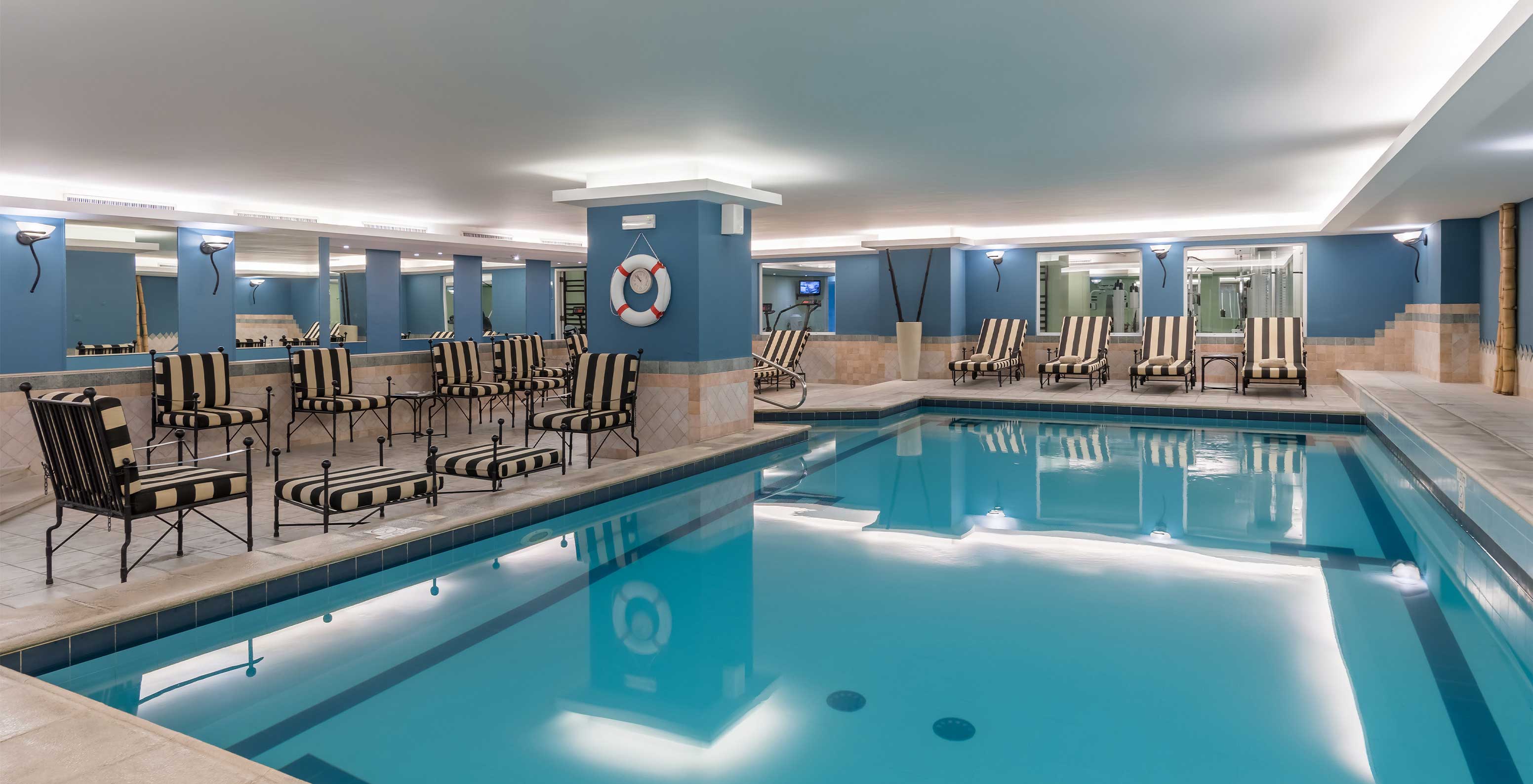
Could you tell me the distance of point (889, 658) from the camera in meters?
3.03

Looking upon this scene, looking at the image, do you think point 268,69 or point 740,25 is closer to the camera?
point 740,25

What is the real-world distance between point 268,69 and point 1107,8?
3.78 metres

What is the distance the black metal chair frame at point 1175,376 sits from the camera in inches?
441

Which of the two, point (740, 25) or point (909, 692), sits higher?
point (740, 25)

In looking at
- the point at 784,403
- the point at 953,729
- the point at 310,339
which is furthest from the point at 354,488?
the point at 310,339

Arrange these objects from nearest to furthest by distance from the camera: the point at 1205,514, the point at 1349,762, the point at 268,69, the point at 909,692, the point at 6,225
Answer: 1. the point at 1349,762
2. the point at 909,692
3. the point at 268,69
4. the point at 1205,514
5. the point at 6,225

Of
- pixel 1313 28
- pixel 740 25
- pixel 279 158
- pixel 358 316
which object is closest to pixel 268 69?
pixel 740 25

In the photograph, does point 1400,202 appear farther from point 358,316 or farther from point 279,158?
point 358,316

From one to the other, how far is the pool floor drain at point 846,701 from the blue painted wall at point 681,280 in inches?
180

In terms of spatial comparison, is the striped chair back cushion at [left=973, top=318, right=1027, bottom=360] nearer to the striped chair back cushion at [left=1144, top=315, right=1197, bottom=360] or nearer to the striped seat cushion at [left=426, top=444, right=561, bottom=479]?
the striped chair back cushion at [left=1144, top=315, right=1197, bottom=360]

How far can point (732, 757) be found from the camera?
2361 mm

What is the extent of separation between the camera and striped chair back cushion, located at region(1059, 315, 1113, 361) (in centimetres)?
1240

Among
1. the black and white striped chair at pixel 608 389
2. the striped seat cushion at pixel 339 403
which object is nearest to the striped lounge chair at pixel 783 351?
the black and white striped chair at pixel 608 389

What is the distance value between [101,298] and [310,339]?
9.74 ft
